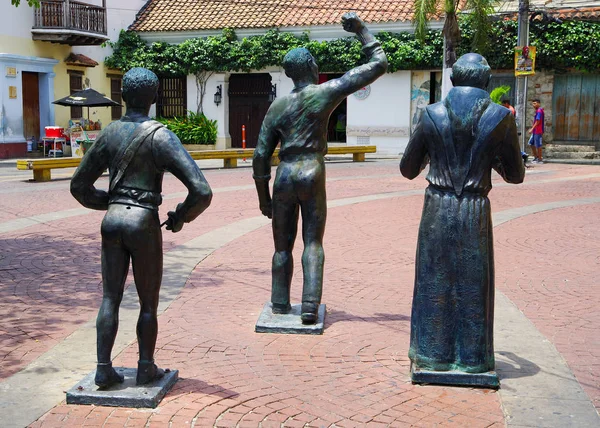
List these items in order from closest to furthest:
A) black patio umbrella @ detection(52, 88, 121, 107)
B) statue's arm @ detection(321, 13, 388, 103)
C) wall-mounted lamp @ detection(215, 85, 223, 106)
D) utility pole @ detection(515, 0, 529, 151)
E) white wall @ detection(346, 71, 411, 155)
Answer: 1. statue's arm @ detection(321, 13, 388, 103)
2. utility pole @ detection(515, 0, 529, 151)
3. black patio umbrella @ detection(52, 88, 121, 107)
4. white wall @ detection(346, 71, 411, 155)
5. wall-mounted lamp @ detection(215, 85, 223, 106)

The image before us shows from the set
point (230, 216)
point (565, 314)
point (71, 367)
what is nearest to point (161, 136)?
point (71, 367)

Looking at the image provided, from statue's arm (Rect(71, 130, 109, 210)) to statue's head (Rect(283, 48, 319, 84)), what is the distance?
5.76ft

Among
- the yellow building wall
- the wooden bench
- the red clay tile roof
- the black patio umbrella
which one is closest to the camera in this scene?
the wooden bench

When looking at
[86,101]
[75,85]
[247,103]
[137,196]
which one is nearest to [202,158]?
[86,101]

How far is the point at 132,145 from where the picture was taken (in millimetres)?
3977

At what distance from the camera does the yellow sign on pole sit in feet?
60.0

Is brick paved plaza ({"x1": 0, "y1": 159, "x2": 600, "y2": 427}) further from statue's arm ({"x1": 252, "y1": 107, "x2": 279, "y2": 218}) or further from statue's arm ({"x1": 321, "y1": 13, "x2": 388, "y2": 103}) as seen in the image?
statue's arm ({"x1": 321, "y1": 13, "x2": 388, "y2": 103})

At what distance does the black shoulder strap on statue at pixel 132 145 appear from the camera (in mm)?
3975

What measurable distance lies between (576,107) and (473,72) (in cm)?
2020

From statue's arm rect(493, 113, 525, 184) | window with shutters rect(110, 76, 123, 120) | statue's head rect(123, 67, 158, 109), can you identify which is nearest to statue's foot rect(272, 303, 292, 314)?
statue's arm rect(493, 113, 525, 184)

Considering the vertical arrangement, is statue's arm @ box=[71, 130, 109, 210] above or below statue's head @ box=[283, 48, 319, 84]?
below

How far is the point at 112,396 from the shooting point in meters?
4.07

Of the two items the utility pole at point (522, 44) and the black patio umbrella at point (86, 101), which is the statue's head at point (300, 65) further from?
the black patio umbrella at point (86, 101)

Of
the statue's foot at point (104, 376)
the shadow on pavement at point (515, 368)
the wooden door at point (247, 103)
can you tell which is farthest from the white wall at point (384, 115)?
the statue's foot at point (104, 376)
